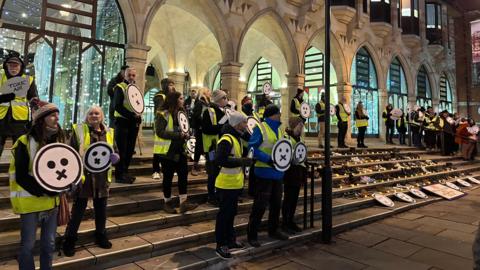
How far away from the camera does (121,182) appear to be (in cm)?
518

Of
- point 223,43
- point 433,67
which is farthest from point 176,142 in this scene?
point 433,67

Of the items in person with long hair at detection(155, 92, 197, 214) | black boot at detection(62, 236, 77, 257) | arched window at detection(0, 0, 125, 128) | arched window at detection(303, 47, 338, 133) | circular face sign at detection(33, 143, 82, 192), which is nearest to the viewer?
circular face sign at detection(33, 143, 82, 192)

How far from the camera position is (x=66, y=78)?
8727 millimetres

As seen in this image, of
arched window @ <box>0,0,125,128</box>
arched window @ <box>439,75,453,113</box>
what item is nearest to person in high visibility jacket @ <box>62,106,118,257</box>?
→ arched window @ <box>0,0,125,128</box>

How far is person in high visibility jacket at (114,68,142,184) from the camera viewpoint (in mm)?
4875

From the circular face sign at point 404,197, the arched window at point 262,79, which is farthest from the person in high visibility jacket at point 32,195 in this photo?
the arched window at point 262,79

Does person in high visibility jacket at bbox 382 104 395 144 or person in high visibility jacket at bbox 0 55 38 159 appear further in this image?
person in high visibility jacket at bbox 382 104 395 144

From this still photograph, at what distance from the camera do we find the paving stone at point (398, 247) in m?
4.51

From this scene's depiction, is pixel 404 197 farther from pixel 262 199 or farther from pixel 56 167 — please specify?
pixel 56 167

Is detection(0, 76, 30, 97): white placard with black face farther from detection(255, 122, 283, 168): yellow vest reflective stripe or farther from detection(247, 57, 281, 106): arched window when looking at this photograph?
detection(247, 57, 281, 106): arched window

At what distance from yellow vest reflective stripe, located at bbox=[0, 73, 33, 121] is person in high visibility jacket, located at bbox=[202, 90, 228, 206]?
2427 mm

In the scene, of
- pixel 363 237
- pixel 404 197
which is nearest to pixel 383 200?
pixel 404 197

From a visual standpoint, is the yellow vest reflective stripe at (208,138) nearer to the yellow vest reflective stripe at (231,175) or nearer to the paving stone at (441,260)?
the yellow vest reflective stripe at (231,175)

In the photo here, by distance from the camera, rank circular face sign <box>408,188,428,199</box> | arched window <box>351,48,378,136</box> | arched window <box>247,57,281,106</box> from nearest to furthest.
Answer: circular face sign <box>408,188,428,199</box> → arched window <box>351,48,378,136</box> → arched window <box>247,57,281,106</box>
